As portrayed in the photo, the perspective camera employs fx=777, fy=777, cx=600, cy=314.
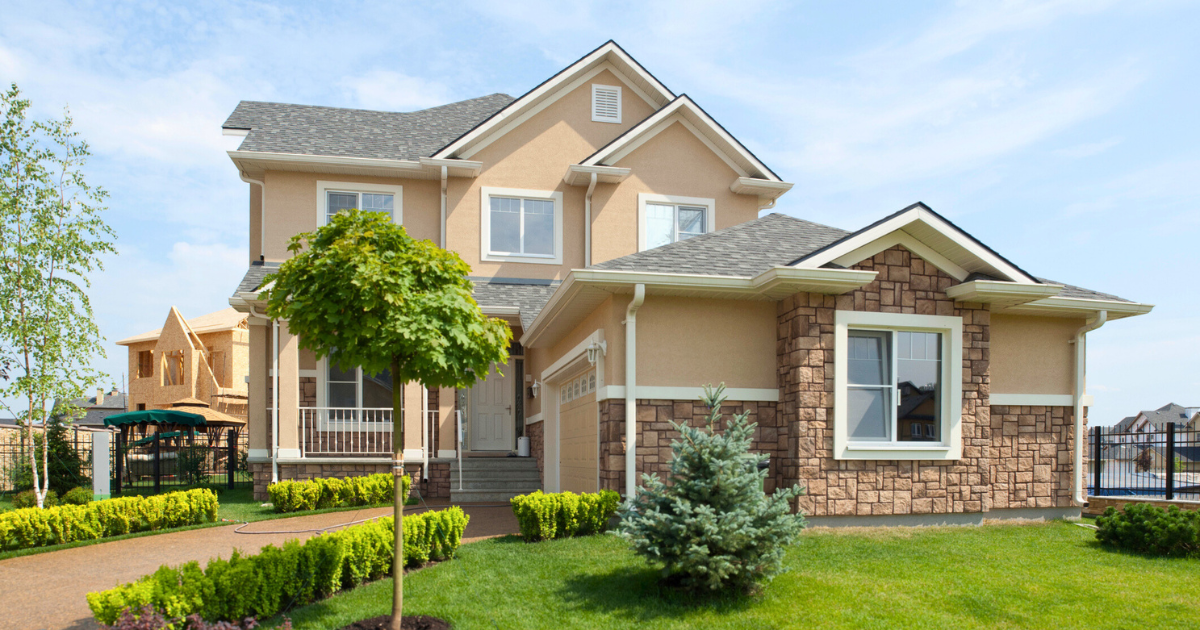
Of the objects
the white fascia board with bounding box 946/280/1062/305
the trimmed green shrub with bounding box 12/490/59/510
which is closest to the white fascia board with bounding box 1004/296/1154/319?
the white fascia board with bounding box 946/280/1062/305

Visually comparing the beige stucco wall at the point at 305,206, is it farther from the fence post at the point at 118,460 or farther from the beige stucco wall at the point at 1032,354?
the beige stucco wall at the point at 1032,354

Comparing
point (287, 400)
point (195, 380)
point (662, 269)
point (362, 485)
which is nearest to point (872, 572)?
point (662, 269)

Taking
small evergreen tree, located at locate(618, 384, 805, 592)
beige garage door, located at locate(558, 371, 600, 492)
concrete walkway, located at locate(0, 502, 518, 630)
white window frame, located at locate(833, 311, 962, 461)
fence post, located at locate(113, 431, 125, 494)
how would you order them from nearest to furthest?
small evergreen tree, located at locate(618, 384, 805, 592)
concrete walkway, located at locate(0, 502, 518, 630)
white window frame, located at locate(833, 311, 962, 461)
beige garage door, located at locate(558, 371, 600, 492)
fence post, located at locate(113, 431, 125, 494)

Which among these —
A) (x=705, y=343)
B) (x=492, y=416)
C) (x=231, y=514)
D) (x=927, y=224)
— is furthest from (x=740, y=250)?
(x=231, y=514)

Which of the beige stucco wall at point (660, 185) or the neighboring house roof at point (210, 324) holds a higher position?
the beige stucco wall at point (660, 185)

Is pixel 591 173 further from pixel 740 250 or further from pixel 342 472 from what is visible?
pixel 342 472

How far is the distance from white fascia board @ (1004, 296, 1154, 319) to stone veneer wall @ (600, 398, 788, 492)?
3.67 m

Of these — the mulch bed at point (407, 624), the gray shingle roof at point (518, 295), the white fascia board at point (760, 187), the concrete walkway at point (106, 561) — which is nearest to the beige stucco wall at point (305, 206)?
the gray shingle roof at point (518, 295)

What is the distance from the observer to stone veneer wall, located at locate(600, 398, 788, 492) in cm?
942

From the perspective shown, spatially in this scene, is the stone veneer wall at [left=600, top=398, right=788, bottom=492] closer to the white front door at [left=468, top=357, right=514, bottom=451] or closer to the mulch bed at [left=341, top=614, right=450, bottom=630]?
the mulch bed at [left=341, top=614, right=450, bottom=630]

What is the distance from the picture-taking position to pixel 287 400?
1336 cm

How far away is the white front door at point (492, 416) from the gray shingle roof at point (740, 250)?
254 inches

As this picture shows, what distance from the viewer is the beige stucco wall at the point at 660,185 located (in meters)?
15.9

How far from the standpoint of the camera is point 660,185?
1611 cm
